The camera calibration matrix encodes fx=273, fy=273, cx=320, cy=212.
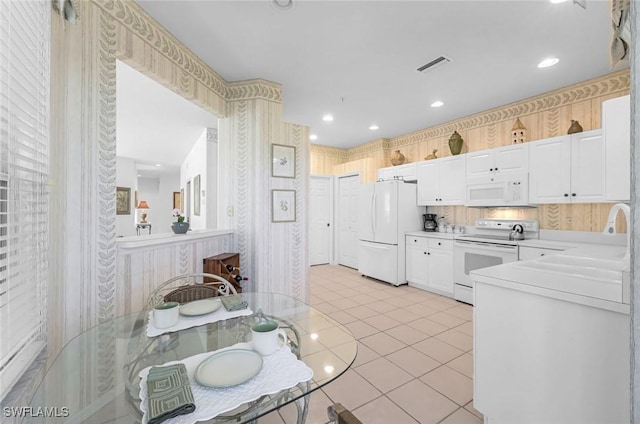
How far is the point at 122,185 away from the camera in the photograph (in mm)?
6527

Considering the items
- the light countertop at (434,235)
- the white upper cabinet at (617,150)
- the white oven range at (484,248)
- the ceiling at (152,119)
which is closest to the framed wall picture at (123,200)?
the ceiling at (152,119)

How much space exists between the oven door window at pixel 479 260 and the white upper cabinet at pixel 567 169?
0.82 m

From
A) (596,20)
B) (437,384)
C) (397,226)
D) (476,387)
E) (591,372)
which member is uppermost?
(596,20)

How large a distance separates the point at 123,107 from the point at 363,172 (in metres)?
3.97

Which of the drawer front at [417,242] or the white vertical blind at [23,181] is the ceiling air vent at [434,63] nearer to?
the drawer front at [417,242]

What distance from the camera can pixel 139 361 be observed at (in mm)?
1106

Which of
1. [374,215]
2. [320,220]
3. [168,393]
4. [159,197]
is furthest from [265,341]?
[159,197]

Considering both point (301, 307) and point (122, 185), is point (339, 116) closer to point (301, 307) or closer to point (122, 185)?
point (301, 307)

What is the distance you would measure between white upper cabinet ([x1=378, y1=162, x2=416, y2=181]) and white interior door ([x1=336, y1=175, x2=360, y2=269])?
56 cm

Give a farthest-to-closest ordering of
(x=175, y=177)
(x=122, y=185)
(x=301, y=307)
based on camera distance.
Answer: (x=175, y=177) → (x=122, y=185) → (x=301, y=307)

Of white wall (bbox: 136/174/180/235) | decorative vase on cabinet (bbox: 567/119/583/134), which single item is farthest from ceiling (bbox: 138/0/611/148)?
white wall (bbox: 136/174/180/235)

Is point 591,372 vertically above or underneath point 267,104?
underneath

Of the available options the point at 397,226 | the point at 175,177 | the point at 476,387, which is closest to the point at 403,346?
the point at 476,387

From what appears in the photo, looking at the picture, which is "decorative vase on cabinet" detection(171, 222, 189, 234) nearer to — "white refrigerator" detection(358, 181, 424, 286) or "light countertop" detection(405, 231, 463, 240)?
"white refrigerator" detection(358, 181, 424, 286)
